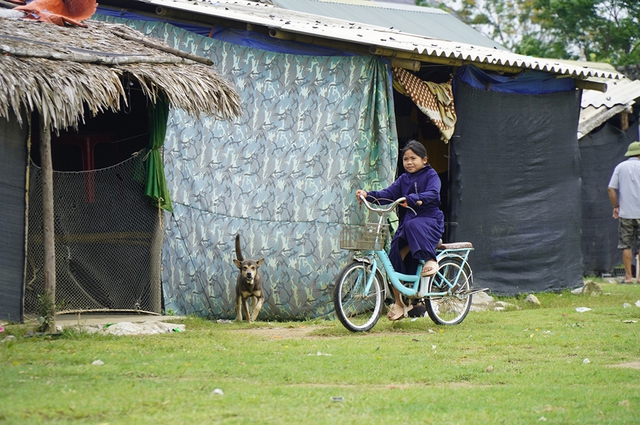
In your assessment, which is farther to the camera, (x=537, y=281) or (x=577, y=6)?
(x=577, y=6)

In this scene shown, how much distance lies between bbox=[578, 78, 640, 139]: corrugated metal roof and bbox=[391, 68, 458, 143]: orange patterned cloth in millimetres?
4507

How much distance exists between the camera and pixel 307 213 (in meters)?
10.3

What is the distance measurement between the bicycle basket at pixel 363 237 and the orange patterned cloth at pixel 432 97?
279cm

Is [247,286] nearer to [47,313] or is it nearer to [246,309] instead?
[246,309]

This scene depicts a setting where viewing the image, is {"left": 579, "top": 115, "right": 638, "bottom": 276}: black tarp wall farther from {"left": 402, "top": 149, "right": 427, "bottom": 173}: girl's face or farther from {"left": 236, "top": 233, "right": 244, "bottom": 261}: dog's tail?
{"left": 236, "top": 233, "right": 244, "bottom": 261}: dog's tail

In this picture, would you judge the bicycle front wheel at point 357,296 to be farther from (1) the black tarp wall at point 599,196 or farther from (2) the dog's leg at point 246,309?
(1) the black tarp wall at point 599,196

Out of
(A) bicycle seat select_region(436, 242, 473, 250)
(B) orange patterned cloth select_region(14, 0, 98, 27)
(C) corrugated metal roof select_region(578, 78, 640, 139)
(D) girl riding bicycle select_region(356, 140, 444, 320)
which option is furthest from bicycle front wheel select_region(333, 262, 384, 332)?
(C) corrugated metal roof select_region(578, 78, 640, 139)

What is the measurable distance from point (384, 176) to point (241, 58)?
2.19 metres

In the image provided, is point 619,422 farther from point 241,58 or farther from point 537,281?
point 537,281

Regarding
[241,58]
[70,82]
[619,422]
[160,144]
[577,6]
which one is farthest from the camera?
[577,6]

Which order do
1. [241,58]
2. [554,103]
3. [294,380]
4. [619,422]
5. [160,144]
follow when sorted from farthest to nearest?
[554,103]
[241,58]
[160,144]
[294,380]
[619,422]

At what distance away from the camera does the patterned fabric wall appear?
10320 millimetres

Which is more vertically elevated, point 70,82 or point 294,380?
point 70,82

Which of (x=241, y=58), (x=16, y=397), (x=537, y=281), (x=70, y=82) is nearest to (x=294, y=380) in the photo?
(x=16, y=397)
